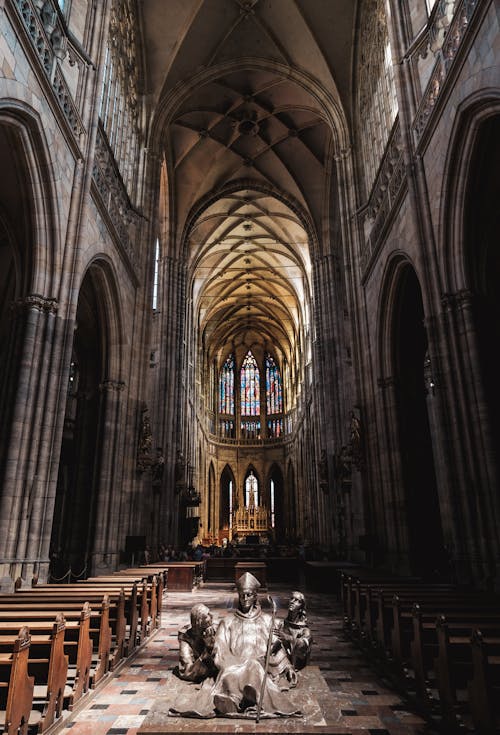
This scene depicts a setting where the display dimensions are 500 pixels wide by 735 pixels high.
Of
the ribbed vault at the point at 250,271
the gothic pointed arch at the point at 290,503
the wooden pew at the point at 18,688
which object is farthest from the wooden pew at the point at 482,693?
the gothic pointed arch at the point at 290,503

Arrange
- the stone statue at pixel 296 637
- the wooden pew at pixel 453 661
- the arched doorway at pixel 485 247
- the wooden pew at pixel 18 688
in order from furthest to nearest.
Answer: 1. the arched doorway at pixel 485 247
2. the stone statue at pixel 296 637
3. the wooden pew at pixel 453 661
4. the wooden pew at pixel 18 688

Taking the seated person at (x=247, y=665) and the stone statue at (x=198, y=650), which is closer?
the seated person at (x=247, y=665)

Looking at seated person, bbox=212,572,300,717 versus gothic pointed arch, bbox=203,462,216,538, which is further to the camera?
gothic pointed arch, bbox=203,462,216,538

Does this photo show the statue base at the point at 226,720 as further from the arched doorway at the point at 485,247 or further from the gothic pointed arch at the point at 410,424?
the gothic pointed arch at the point at 410,424

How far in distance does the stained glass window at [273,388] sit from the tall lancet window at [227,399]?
11.3 feet

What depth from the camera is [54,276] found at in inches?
390

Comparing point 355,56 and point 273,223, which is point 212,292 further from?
point 355,56

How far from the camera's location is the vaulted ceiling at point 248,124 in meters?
18.9

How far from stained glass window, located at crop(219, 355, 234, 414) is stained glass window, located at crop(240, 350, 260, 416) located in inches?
40.7

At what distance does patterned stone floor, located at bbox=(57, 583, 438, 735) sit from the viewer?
337 cm

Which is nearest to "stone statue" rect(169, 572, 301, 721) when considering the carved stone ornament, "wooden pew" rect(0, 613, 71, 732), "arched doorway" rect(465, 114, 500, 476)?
"wooden pew" rect(0, 613, 71, 732)

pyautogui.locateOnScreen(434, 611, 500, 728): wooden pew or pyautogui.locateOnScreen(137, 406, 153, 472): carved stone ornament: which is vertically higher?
pyautogui.locateOnScreen(137, 406, 153, 472): carved stone ornament

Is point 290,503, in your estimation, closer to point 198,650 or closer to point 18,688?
point 198,650

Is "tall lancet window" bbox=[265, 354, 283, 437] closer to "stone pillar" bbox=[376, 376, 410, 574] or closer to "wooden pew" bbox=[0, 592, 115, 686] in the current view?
"stone pillar" bbox=[376, 376, 410, 574]
